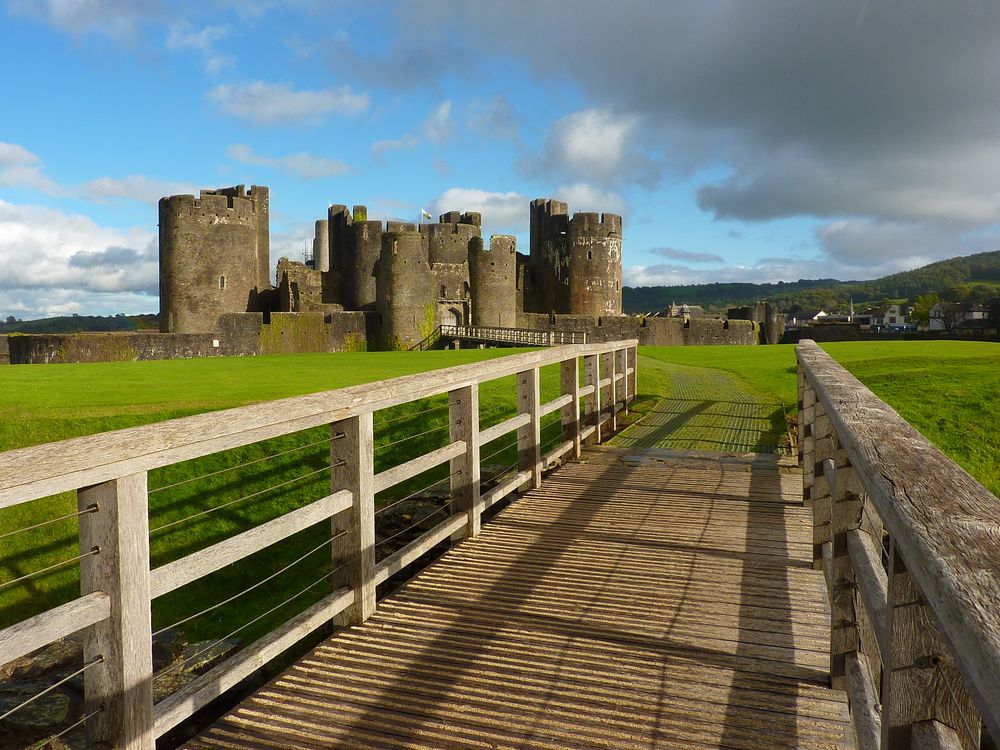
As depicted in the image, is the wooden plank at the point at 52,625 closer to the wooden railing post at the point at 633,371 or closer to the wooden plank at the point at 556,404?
the wooden plank at the point at 556,404

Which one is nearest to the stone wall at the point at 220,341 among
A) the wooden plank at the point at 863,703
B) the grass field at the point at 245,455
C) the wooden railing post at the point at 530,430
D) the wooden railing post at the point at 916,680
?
the grass field at the point at 245,455

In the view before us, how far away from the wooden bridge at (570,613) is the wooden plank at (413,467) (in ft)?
0.12

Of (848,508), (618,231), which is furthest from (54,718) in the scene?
(618,231)

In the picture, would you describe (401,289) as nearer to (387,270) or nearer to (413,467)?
(387,270)

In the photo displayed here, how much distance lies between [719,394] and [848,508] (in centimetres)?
→ 1358

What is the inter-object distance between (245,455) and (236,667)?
9337 millimetres

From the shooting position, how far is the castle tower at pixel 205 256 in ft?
150

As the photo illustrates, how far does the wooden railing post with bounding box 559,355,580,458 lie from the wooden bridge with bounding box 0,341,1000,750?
2893mm

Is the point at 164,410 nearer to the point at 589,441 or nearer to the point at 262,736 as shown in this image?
the point at 589,441

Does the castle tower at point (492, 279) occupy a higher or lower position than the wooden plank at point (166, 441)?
higher

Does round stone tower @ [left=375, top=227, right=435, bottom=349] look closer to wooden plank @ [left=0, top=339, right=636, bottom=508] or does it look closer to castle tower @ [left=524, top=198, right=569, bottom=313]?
castle tower @ [left=524, top=198, right=569, bottom=313]

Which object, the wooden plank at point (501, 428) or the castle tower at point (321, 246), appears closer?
the wooden plank at point (501, 428)

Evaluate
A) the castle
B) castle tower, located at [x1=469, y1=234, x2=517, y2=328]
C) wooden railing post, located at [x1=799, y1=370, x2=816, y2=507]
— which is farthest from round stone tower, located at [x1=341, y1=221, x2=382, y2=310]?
wooden railing post, located at [x1=799, y1=370, x2=816, y2=507]

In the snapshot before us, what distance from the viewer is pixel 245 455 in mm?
12438
